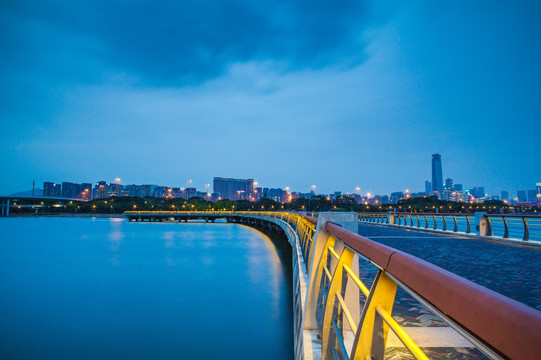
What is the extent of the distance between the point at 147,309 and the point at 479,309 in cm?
1474

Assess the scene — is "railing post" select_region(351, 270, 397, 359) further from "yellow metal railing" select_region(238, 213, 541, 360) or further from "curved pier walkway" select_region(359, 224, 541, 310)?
"curved pier walkway" select_region(359, 224, 541, 310)

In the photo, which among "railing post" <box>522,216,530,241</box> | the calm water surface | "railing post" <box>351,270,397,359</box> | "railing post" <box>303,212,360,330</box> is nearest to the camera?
"railing post" <box>351,270,397,359</box>

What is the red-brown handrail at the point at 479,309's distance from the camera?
0.68m

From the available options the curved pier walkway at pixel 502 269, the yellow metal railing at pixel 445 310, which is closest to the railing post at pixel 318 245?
the yellow metal railing at pixel 445 310

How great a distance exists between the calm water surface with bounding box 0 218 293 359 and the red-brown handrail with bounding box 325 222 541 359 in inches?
374

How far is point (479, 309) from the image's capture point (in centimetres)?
84

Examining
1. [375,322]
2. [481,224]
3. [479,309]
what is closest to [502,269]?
[375,322]

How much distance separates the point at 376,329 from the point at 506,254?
10.4 metres

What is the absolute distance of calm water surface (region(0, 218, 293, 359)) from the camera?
995 centimetres

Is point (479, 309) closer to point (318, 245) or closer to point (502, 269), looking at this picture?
point (318, 245)

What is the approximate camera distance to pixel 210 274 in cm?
2080

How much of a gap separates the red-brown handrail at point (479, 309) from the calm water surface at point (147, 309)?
9499mm

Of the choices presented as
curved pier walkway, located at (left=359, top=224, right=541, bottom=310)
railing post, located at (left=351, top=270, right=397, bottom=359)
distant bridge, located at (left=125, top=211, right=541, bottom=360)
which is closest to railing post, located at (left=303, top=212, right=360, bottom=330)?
distant bridge, located at (left=125, top=211, right=541, bottom=360)

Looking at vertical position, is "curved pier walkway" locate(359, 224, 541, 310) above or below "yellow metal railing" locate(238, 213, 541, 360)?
below
